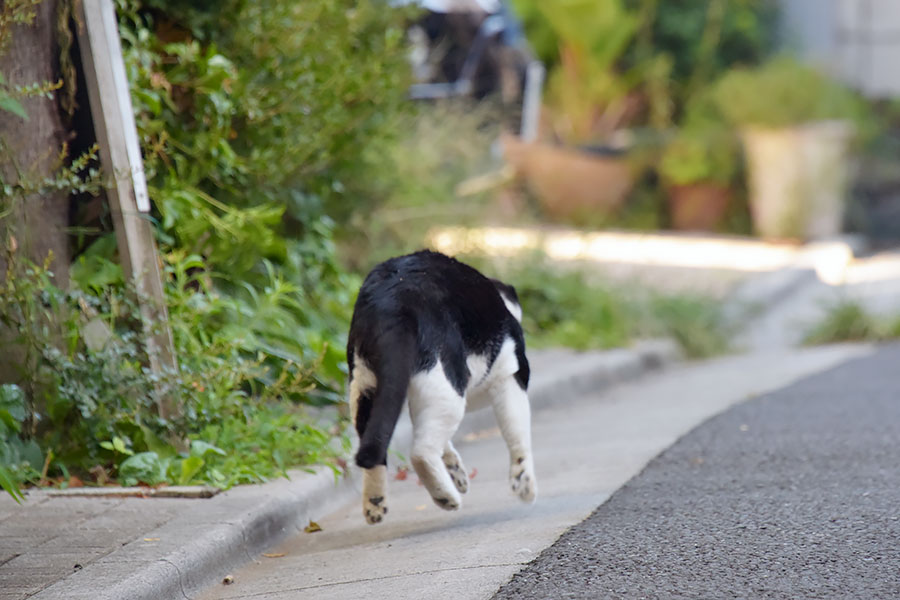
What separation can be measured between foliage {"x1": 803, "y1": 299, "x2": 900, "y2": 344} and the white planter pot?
348 cm

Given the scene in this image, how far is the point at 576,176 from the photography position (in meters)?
13.2

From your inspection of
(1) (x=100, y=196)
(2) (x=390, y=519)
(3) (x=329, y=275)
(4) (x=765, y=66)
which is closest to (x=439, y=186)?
(3) (x=329, y=275)

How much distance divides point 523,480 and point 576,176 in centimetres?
982

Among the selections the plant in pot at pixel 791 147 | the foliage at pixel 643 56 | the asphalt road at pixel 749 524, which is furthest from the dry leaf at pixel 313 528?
the foliage at pixel 643 56

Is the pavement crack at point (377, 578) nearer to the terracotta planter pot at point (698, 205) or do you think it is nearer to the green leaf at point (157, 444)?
the green leaf at point (157, 444)

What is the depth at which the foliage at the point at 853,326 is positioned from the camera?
343 inches

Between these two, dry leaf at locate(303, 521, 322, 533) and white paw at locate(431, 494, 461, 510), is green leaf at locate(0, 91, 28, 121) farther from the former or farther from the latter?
white paw at locate(431, 494, 461, 510)

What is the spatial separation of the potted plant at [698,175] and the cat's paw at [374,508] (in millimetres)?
9885

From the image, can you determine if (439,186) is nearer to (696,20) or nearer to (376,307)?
(376,307)

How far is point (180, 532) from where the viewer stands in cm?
344

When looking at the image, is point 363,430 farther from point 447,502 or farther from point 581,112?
point 581,112

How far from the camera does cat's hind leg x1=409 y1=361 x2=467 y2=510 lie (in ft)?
11.0

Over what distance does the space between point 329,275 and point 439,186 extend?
2482 mm

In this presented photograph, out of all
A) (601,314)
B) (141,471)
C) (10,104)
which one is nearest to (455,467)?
(141,471)
